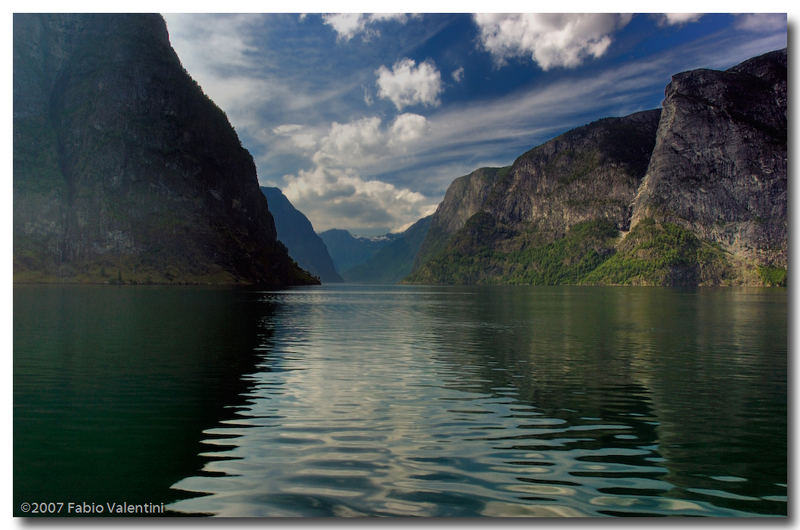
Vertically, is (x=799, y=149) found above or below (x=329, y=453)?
above

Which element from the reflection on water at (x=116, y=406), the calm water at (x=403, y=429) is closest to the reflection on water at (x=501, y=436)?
the calm water at (x=403, y=429)

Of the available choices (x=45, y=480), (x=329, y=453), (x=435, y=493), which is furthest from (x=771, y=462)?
(x=45, y=480)

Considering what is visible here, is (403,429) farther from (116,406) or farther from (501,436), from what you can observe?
(116,406)

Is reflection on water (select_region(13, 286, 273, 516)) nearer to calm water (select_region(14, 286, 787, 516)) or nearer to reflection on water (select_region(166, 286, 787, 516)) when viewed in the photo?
calm water (select_region(14, 286, 787, 516))

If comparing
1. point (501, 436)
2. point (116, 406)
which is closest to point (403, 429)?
point (501, 436)

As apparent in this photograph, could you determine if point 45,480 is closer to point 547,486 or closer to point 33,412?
point 33,412

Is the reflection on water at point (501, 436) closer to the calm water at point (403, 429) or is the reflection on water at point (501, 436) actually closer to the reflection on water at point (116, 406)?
the calm water at point (403, 429)

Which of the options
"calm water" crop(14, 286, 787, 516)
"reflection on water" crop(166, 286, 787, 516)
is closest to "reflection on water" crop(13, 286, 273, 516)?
"calm water" crop(14, 286, 787, 516)
